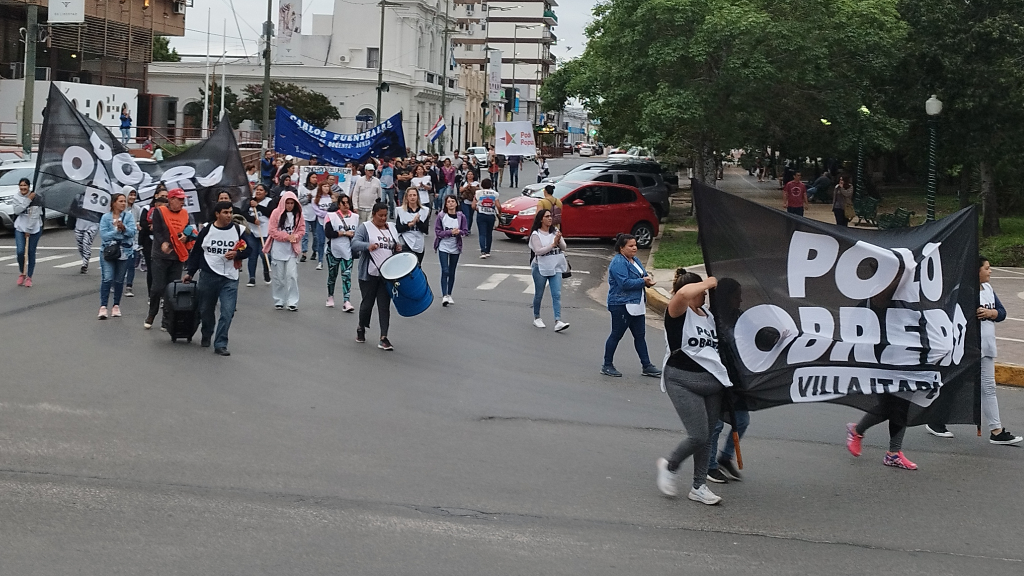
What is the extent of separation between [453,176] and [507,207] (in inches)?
273

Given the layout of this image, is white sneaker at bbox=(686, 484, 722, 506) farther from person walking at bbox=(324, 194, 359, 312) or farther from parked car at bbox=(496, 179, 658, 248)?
parked car at bbox=(496, 179, 658, 248)

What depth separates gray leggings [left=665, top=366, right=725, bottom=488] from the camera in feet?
24.0

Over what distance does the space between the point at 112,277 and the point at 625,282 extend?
6.42 meters

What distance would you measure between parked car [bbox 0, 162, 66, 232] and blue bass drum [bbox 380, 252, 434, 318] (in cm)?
1391

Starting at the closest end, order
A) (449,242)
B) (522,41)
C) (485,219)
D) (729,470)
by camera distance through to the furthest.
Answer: (729,470) < (449,242) < (485,219) < (522,41)

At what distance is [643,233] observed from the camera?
2736 centimetres

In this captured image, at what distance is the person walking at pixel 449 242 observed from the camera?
1667cm

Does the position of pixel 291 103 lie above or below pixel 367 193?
above

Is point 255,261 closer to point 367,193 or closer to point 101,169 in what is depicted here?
point 101,169

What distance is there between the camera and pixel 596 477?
7.84 metres

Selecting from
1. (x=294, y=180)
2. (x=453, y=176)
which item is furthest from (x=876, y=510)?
(x=453, y=176)

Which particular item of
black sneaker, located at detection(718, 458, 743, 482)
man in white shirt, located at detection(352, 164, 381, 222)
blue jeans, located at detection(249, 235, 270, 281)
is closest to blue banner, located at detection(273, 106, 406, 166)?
man in white shirt, located at detection(352, 164, 381, 222)

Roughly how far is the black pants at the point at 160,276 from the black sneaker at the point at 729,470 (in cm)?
778

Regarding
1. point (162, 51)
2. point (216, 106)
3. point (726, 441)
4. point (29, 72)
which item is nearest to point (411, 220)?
point (726, 441)
